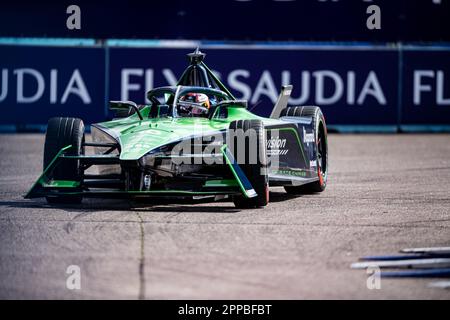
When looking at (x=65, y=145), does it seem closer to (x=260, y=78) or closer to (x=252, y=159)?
(x=252, y=159)

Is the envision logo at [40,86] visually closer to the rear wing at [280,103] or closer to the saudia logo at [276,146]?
the rear wing at [280,103]

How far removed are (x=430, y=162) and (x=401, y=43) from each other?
604 centimetres

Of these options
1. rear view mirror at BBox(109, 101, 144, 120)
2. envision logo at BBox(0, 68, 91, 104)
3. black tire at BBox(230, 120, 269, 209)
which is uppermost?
envision logo at BBox(0, 68, 91, 104)

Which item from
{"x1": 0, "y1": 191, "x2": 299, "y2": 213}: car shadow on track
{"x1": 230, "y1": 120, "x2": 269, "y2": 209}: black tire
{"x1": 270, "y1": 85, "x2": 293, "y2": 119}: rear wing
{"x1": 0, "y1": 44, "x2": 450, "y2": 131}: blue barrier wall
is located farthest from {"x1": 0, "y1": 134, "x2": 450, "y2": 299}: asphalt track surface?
{"x1": 0, "y1": 44, "x2": 450, "y2": 131}: blue barrier wall

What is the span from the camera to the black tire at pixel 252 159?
9.30 m

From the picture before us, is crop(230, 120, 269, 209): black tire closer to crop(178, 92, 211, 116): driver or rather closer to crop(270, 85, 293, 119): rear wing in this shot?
crop(178, 92, 211, 116): driver

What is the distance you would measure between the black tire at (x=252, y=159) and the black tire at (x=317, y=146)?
73.4 inches

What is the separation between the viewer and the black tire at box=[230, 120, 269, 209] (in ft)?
30.5

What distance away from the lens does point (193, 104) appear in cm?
1060

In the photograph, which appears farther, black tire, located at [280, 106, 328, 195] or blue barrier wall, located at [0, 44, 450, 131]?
blue barrier wall, located at [0, 44, 450, 131]

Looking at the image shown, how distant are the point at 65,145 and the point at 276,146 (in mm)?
2157

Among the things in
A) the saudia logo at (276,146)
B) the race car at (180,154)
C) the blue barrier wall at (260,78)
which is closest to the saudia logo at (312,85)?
the blue barrier wall at (260,78)

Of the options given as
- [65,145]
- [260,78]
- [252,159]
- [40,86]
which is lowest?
[252,159]

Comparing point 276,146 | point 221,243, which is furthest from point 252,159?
point 221,243
